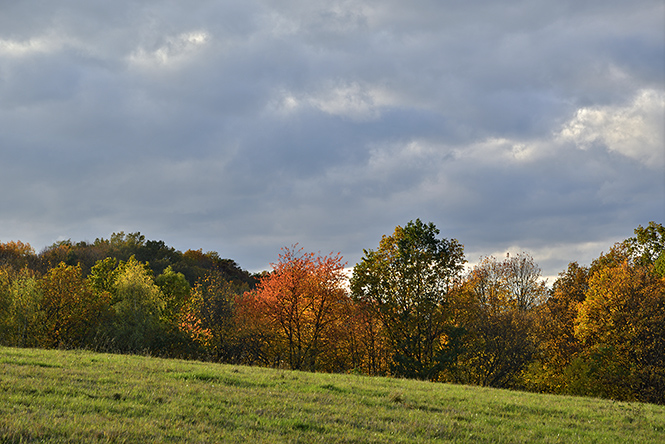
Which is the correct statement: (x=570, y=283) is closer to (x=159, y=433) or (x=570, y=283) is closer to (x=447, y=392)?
(x=447, y=392)

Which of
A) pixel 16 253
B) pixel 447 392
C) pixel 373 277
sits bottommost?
pixel 447 392

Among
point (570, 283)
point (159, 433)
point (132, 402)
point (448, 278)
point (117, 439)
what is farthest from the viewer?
point (570, 283)

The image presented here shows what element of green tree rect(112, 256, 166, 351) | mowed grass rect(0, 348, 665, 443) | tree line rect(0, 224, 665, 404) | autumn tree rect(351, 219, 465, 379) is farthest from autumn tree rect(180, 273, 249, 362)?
mowed grass rect(0, 348, 665, 443)

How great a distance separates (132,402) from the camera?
1086 centimetres

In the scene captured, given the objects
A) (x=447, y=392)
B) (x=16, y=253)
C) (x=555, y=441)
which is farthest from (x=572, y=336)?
(x=16, y=253)

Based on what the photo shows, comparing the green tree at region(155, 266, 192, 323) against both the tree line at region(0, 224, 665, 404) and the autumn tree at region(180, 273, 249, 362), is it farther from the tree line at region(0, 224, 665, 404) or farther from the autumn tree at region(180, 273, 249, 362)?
the autumn tree at region(180, 273, 249, 362)

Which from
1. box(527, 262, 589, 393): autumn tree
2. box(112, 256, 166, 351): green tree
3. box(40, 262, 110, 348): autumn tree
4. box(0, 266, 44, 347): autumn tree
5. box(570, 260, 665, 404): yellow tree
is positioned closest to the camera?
box(570, 260, 665, 404): yellow tree

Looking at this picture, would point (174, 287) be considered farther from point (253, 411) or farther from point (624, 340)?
point (253, 411)

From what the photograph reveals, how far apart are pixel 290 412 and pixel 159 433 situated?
11.7ft

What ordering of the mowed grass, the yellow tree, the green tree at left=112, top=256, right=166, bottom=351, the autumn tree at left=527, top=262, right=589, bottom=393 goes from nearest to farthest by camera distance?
the mowed grass, the yellow tree, the autumn tree at left=527, top=262, right=589, bottom=393, the green tree at left=112, top=256, right=166, bottom=351

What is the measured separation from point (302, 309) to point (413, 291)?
31.9 ft

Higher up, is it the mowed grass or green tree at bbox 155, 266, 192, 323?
green tree at bbox 155, 266, 192, 323

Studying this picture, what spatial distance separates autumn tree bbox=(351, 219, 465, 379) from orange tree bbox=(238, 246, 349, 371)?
2.49 m

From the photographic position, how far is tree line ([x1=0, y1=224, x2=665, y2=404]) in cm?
3856
